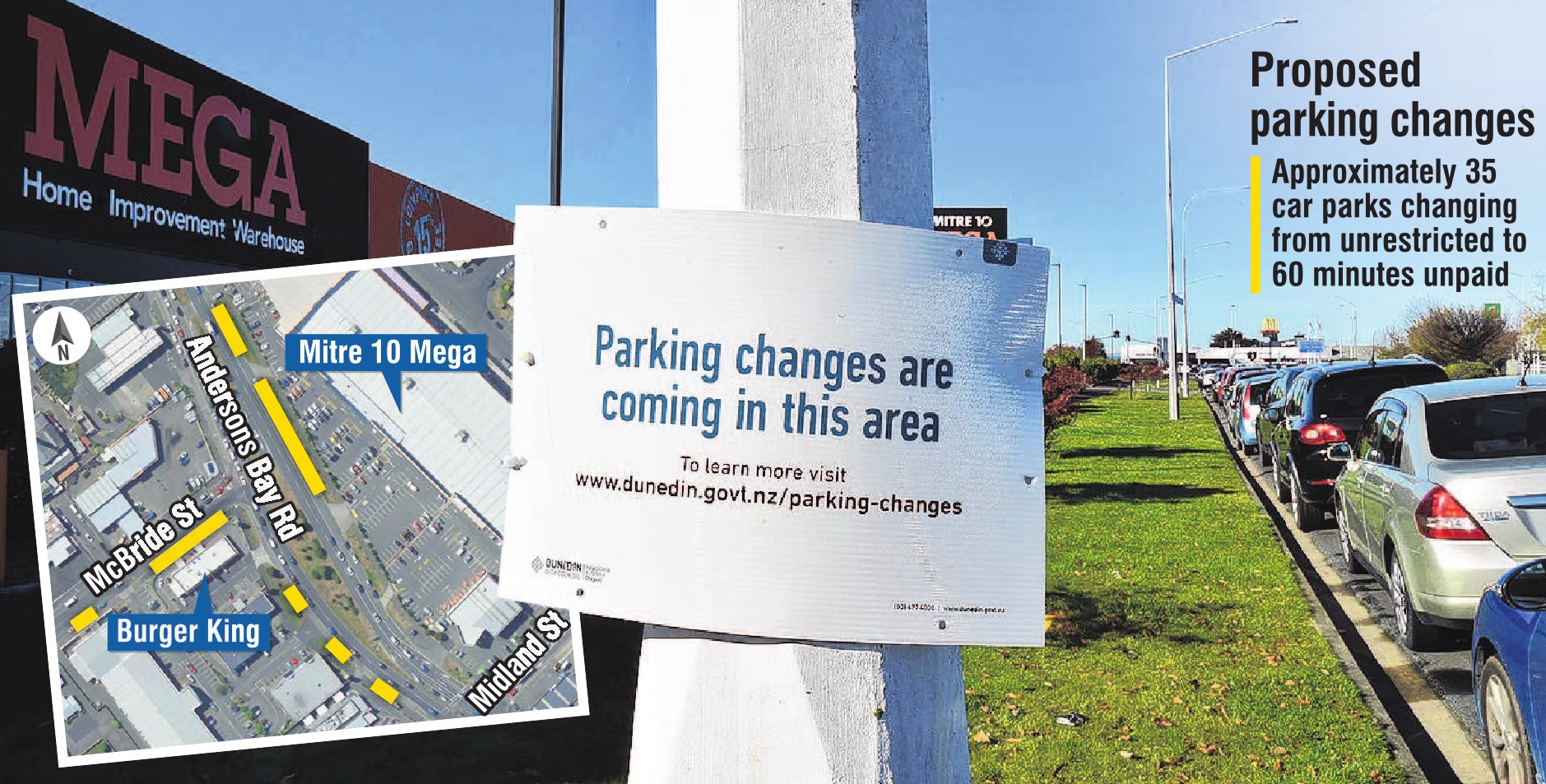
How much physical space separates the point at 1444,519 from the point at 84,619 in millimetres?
6982

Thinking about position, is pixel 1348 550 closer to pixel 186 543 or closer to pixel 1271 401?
pixel 1271 401

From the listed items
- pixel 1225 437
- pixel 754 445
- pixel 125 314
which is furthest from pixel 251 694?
pixel 1225 437

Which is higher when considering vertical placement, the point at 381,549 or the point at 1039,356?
the point at 1039,356

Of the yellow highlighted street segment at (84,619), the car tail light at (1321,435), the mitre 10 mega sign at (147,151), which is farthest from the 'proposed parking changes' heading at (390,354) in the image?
the mitre 10 mega sign at (147,151)

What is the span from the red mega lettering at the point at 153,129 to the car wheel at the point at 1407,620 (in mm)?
15188

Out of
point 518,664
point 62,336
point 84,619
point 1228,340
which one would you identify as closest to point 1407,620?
point 518,664

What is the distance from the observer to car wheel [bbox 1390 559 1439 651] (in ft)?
24.0

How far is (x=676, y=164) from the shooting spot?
1848 millimetres

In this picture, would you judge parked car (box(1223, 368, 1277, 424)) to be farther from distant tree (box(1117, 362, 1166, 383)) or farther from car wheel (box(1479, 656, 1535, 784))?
car wheel (box(1479, 656, 1535, 784))

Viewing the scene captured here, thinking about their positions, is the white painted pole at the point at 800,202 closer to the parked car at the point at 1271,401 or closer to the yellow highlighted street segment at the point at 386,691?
the yellow highlighted street segment at the point at 386,691

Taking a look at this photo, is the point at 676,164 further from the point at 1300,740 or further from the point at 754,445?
the point at 1300,740

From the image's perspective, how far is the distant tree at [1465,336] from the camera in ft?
239

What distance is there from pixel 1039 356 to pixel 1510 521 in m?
6.27

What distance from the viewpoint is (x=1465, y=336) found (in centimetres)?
7331
